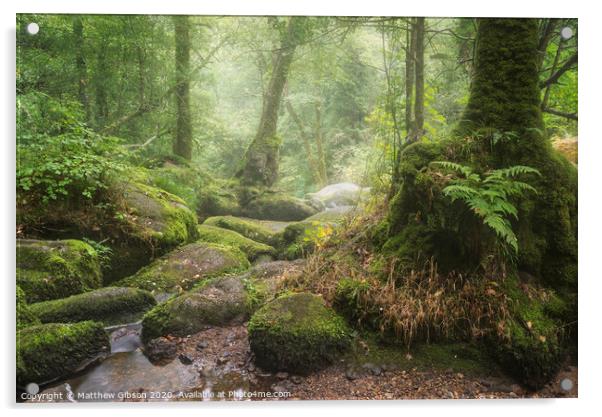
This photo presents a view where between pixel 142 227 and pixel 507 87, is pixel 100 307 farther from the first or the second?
pixel 507 87

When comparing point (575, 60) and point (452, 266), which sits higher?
point (575, 60)

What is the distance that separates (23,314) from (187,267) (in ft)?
6.18

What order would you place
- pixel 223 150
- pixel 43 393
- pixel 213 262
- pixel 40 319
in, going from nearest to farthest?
pixel 43 393 < pixel 40 319 < pixel 213 262 < pixel 223 150

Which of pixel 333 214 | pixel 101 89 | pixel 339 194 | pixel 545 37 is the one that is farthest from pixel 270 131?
pixel 545 37

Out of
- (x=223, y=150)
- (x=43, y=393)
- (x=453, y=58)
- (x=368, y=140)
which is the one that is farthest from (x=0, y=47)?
(x=453, y=58)

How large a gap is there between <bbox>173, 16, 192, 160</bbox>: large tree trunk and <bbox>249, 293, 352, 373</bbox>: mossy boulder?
270 centimetres

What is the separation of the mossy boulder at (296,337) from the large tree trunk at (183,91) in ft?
8.84

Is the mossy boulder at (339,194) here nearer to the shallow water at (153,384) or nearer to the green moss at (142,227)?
the green moss at (142,227)

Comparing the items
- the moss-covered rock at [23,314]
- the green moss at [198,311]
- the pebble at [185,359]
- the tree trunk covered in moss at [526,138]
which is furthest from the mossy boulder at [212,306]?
the tree trunk covered in moss at [526,138]

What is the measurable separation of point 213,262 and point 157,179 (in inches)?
53.9

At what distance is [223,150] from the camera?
19.2ft

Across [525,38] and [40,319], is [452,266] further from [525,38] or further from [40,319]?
[40,319]

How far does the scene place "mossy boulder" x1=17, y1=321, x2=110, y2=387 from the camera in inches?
133

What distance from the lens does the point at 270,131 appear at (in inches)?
219
